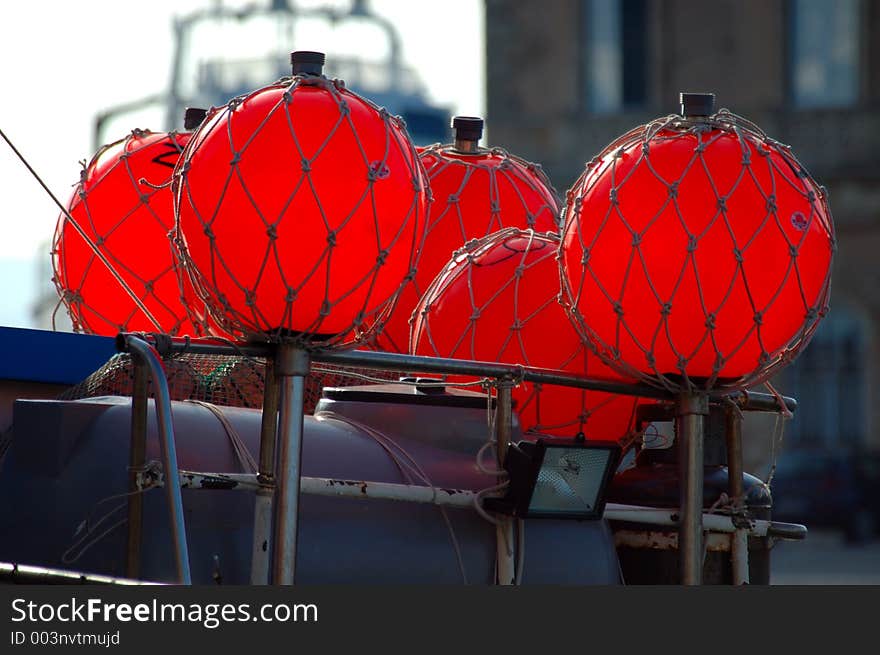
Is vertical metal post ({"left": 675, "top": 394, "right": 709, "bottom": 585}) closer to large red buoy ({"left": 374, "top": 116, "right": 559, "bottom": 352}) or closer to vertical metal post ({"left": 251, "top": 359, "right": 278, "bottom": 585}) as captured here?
vertical metal post ({"left": 251, "top": 359, "right": 278, "bottom": 585})

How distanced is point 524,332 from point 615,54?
23.9 m

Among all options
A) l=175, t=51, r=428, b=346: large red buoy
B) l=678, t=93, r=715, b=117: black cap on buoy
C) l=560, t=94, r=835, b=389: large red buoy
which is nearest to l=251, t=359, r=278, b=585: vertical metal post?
→ l=175, t=51, r=428, b=346: large red buoy

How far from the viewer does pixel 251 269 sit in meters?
3.56

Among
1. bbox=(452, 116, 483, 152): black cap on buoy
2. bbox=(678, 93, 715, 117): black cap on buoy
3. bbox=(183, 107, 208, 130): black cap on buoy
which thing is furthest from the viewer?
bbox=(452, 116, 483, 152): black cap on buoy

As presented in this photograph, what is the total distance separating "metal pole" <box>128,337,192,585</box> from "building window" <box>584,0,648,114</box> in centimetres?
2471

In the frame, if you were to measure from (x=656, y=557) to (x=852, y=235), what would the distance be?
22808 mm

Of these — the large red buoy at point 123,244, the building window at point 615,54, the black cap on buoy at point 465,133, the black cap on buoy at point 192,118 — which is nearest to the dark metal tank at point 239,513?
the large red buoy at point 123,244

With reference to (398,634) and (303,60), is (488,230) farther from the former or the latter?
(398,634)

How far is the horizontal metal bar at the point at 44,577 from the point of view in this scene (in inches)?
119

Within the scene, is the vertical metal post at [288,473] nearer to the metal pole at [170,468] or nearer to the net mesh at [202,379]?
the metal pole at [170,468]

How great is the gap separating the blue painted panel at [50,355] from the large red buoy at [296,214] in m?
0.58

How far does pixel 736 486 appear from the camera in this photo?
4.16 m

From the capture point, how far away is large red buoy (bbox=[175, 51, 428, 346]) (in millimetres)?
3537

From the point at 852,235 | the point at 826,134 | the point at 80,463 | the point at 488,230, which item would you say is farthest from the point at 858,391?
the point at 80,463
